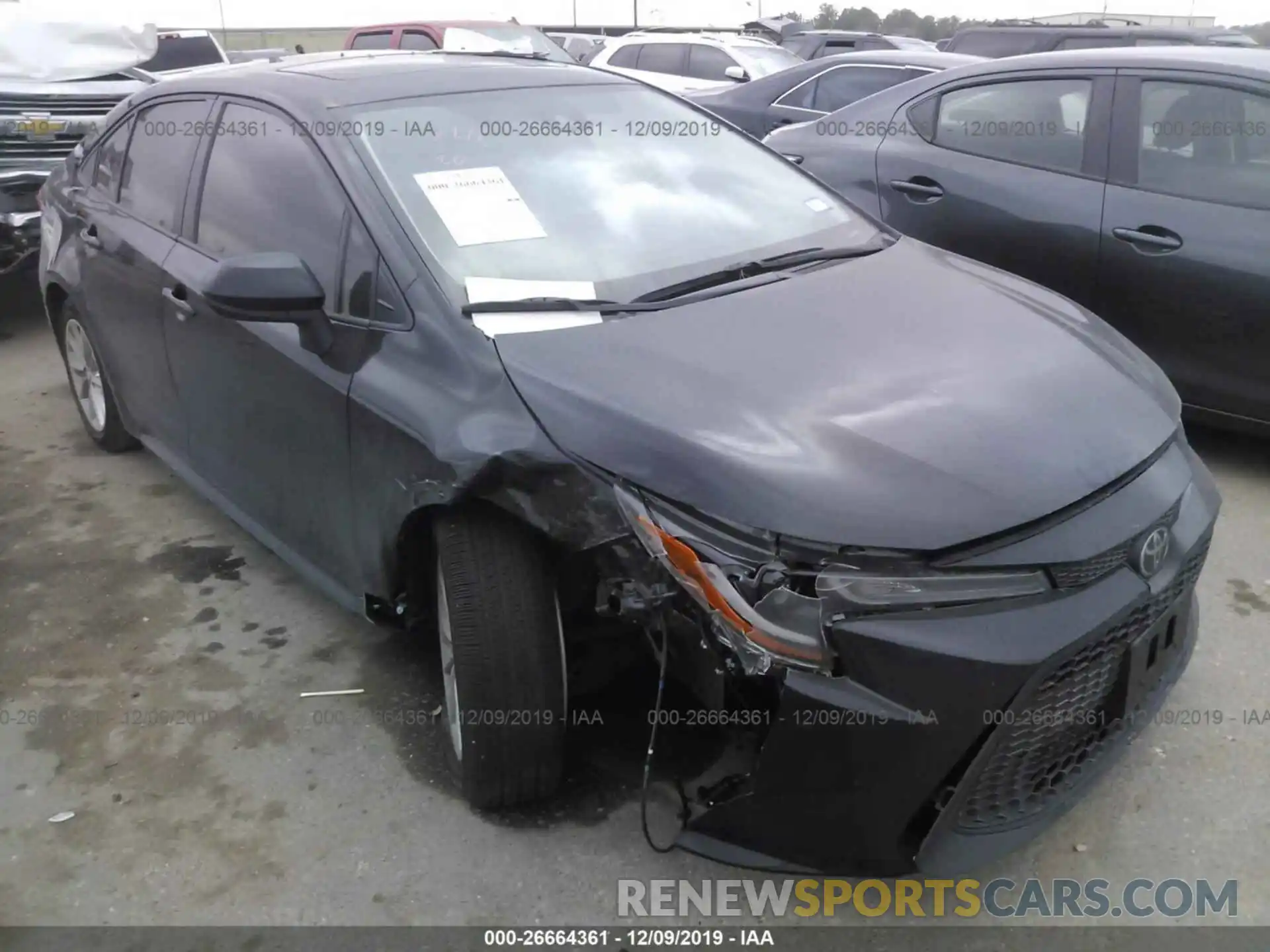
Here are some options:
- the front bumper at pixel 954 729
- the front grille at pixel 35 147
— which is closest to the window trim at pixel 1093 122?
the front bumper at pixel 954 729

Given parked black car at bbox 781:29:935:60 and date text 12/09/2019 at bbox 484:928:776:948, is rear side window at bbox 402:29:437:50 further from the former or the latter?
date text 12/09/2019 at bbox 484:928:776:948

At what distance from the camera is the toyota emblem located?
218 cm

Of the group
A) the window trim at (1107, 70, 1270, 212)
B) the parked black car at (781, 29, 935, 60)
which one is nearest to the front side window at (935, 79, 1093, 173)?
the window trim at (1107, 70, 1270, 212)

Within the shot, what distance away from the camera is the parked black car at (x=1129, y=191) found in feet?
13.0

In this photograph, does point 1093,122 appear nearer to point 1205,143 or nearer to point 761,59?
point 1205,143

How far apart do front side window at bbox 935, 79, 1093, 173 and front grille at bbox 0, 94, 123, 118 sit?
4.82 meters

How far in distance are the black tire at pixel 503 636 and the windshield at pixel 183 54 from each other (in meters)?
10.4

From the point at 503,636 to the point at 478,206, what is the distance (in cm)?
111

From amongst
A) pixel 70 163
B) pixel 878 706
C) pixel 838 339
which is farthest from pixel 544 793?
pixel 70 163

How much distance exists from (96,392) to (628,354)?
316 cm

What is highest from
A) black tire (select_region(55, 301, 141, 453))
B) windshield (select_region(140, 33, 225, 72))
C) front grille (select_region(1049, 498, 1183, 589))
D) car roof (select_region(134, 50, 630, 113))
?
windshield (select_region(140, 33, 225, 72))

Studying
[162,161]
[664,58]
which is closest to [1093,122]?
[162,161]

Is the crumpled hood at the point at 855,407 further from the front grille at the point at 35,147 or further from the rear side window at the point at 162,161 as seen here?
the front grille at the point at 35,147

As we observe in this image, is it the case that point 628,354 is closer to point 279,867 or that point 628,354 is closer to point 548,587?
point 548,587
